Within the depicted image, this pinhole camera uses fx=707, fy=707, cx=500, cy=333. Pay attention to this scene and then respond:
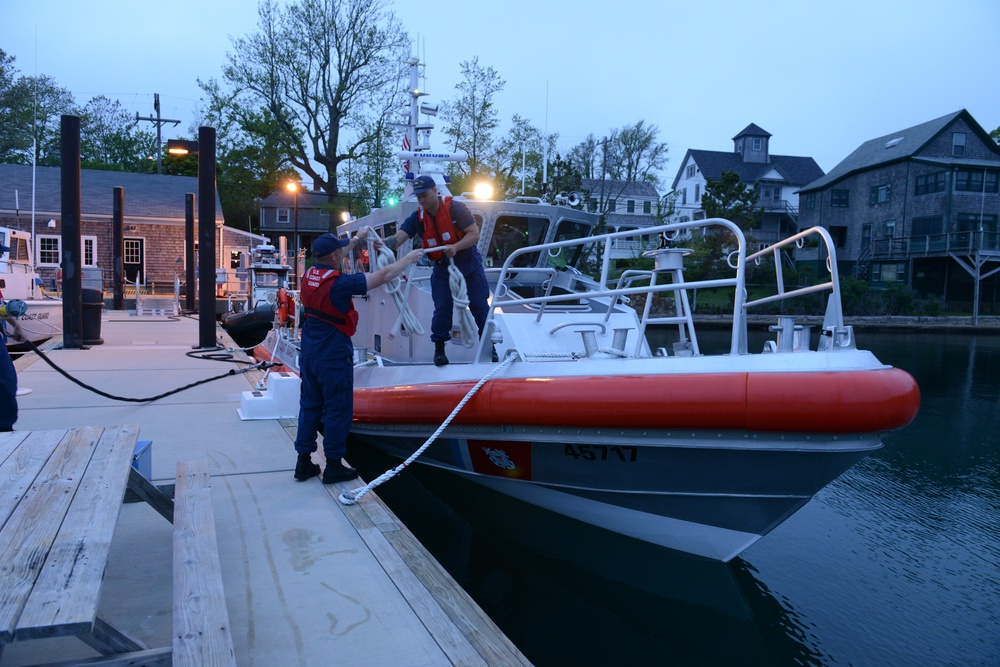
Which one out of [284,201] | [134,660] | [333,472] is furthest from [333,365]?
[284,201]

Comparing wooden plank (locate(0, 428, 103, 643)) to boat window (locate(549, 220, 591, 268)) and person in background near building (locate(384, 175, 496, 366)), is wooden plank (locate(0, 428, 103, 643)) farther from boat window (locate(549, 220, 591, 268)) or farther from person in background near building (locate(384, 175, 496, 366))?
boat window (locate(549, 220, 591, 268))

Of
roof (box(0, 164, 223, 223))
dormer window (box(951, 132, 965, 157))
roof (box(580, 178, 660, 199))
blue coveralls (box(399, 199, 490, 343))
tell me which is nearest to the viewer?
blue coveralls (box(399, 199, 490, 343))

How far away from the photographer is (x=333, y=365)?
3.93 m

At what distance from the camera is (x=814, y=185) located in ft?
122

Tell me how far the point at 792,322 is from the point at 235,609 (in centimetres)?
303

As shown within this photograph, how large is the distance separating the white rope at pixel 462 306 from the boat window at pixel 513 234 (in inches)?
50.2

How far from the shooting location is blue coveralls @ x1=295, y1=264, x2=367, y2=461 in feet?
12.8

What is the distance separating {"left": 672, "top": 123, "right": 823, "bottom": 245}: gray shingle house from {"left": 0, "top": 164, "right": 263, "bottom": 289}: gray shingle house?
92.8ft

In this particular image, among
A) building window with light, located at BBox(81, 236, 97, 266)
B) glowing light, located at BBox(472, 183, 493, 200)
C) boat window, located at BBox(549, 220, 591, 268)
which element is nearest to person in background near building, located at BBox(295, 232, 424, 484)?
glowing light, located at BBox(472, 183, 493, 200)

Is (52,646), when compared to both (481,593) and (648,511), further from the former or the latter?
(648,511)

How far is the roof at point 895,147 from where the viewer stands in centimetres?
3253

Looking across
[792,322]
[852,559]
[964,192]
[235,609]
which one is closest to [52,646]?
[235,609]

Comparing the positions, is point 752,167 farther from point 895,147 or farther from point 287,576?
point 287,576

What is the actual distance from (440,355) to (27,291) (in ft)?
56.6
